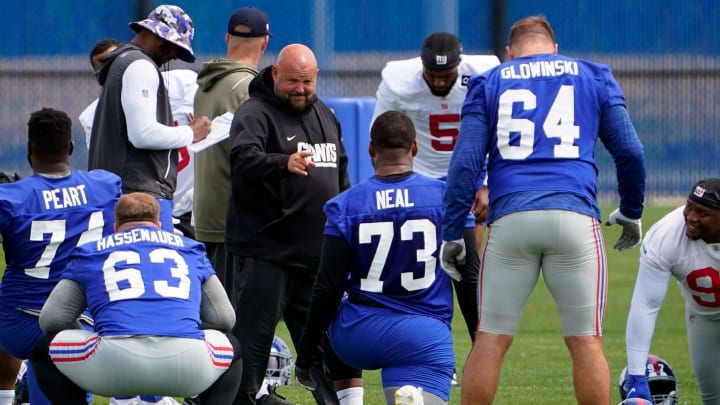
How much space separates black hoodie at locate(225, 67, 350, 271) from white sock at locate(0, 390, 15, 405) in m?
1.31

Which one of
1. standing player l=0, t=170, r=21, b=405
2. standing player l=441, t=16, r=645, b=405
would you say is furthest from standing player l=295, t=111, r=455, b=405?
standing player l=0, t=170, r=21, b=405

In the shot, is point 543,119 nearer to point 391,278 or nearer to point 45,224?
point 391,278

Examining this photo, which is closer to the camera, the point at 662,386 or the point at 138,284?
the point at 138,284

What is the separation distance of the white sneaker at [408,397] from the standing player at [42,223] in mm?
1761

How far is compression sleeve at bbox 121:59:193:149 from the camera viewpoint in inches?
266

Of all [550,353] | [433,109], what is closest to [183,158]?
[433,109]

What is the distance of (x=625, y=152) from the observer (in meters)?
6.11

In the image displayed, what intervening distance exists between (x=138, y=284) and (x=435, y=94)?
333 cm

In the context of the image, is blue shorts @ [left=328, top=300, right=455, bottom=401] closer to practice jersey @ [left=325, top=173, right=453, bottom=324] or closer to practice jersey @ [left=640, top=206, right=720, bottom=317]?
practice jersey @ [left=325, top=173, right=453, bottom=324]

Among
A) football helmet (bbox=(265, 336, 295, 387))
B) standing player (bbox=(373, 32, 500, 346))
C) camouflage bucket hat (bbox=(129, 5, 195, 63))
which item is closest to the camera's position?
camouflage bucket hat (bbox=(129, 5, 195, 63))

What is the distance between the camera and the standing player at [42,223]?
6.33 metres

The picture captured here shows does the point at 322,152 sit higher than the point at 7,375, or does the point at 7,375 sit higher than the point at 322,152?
the point at 322,152

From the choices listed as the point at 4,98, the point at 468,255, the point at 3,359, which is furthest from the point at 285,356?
the point at 4,98

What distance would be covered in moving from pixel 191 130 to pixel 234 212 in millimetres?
478
